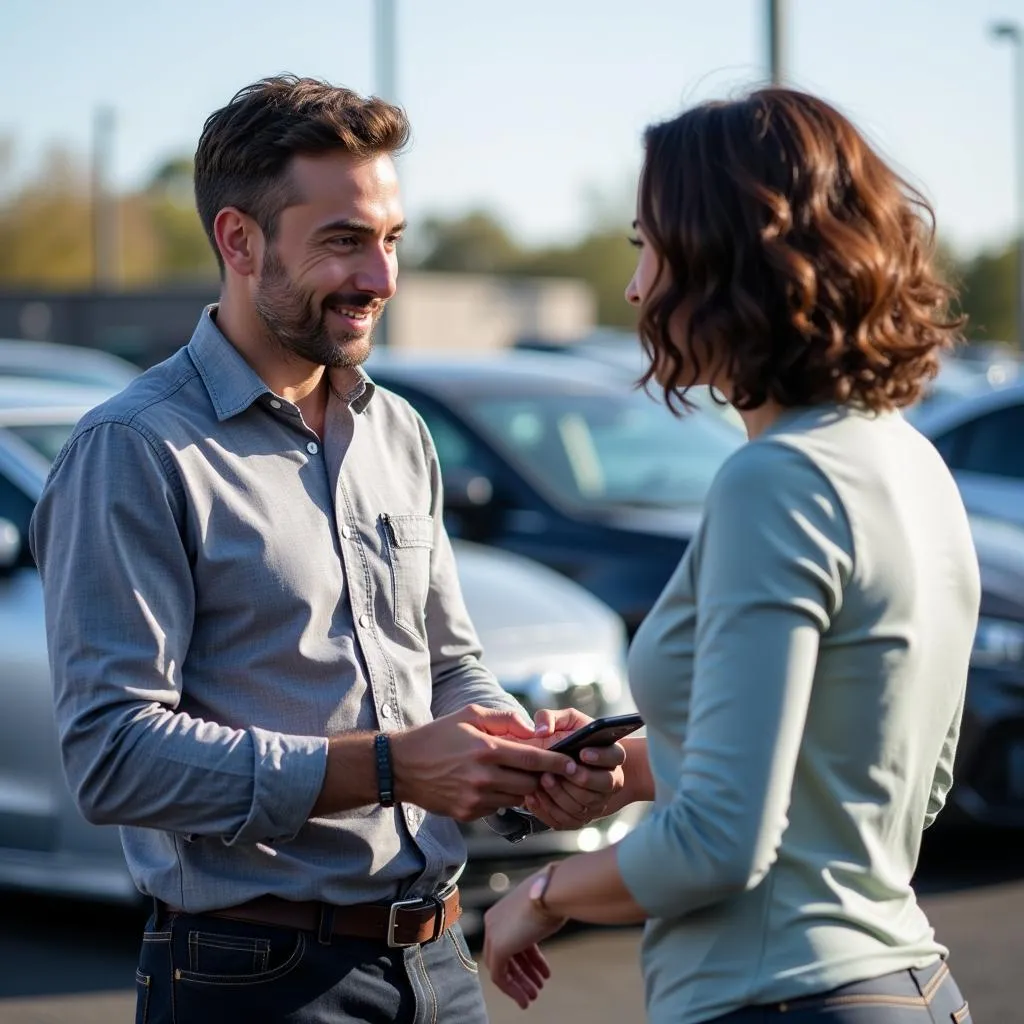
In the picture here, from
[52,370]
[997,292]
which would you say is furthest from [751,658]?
[997,292]

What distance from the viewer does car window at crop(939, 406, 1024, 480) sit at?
27.0ft

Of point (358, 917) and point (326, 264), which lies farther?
point (326, 264)

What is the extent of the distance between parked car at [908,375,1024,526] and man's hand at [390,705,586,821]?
602cm

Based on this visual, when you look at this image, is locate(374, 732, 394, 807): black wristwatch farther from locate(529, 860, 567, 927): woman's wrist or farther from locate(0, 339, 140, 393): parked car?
locate(0, 339, 140, 393): parked car

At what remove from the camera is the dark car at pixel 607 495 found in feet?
20.3

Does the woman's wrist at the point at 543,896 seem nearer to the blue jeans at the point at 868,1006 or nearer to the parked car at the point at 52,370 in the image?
the blue jeans at the point at 868,1006

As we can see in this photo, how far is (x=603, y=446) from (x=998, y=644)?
6.21ft

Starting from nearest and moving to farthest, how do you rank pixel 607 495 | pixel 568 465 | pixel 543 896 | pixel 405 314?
1. pixel 543 896
2. pixel 607 495
3. pixel 568 465
4. pixel 405 314

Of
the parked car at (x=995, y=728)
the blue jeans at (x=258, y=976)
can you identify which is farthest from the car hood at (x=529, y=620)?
the blue jeans at (x=258, y=976)

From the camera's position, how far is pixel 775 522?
1.82 m

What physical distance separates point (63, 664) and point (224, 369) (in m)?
0.53

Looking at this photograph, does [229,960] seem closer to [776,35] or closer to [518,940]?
[518,940]

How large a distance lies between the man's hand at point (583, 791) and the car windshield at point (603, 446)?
14.3 ft

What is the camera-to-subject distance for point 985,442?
27.4 ft
